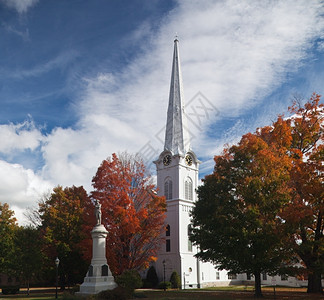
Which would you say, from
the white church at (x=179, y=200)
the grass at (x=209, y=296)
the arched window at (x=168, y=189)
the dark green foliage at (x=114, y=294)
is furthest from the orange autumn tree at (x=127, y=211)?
the arched window at (x=168, y=189)

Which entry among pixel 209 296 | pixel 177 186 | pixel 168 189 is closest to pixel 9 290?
pixel 209 296

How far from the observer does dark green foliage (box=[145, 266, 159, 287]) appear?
42.6 meters

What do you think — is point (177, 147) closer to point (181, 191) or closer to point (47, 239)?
point (181, 191)

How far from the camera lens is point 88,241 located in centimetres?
2994

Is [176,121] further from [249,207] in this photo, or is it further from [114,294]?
[114,294]

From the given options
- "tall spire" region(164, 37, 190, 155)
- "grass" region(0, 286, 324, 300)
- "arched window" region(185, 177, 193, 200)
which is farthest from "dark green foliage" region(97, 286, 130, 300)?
"tall spire" region(164, 37, 190, 155)

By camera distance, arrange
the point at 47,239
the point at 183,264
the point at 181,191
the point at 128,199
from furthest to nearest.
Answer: the point at 181,191
the point at 183,264
the point at 47,239
the point at 128,199

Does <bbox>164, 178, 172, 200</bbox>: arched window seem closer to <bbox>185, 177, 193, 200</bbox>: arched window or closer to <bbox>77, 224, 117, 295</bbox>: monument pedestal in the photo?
<bbox>185, 177, 193, 200</bbox>: arched window

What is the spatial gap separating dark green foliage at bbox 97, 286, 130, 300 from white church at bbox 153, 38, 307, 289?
62.8ft

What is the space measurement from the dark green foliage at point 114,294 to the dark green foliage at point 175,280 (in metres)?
19.7

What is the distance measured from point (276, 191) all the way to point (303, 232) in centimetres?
398

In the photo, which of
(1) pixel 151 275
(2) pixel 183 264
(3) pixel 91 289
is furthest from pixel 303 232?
(1) pixel 151 275

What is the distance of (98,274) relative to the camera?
24.0 m

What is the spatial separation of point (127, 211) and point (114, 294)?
8.45m
